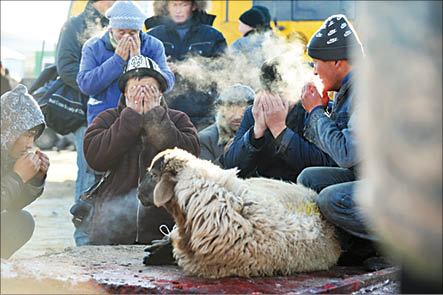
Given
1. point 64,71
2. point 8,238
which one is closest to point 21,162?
point 8,238

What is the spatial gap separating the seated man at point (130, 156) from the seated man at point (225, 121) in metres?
0.57

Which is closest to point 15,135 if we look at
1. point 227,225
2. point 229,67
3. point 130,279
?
point 130,279

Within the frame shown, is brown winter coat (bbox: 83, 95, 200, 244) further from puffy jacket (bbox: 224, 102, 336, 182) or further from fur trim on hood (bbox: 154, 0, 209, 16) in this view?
fur trim on hood (bbox: 154, 0, 209, 16)

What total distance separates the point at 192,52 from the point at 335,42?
234cm

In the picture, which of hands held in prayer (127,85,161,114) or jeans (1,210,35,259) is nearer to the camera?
jeans (1,210,35,259)

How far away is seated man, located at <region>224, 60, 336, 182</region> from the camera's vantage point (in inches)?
140

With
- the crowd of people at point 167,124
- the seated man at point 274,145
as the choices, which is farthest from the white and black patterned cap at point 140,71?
the seated man at point 274,145

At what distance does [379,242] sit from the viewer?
2998mm

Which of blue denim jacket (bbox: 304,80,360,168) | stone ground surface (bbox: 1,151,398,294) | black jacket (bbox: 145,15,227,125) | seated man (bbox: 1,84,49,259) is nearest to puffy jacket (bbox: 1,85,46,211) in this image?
seated man (bbox: 1,84,49,259)

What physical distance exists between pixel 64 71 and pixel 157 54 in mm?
1168

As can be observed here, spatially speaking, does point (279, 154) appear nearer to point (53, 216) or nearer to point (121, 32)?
point (121, 32)

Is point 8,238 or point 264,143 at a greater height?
point 264,143

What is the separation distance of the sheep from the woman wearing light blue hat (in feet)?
5.74

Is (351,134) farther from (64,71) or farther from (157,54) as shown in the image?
(64,71)
